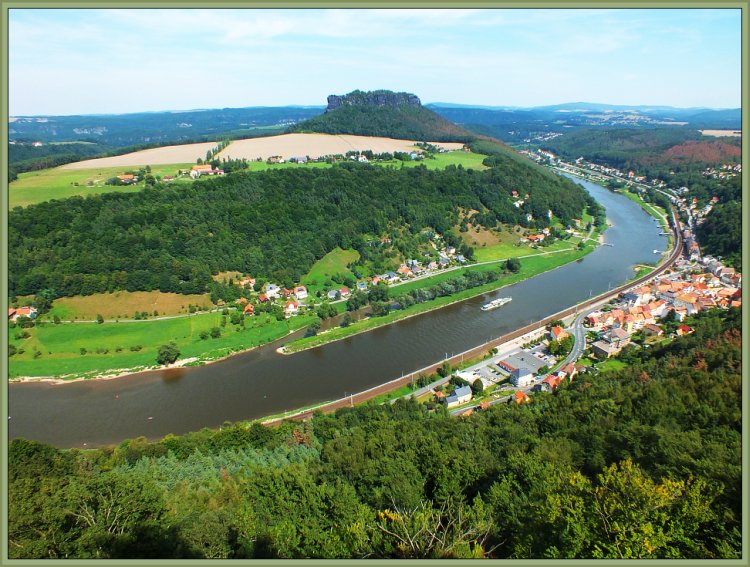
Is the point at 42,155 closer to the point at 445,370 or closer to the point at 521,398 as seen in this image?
the point at 445,370

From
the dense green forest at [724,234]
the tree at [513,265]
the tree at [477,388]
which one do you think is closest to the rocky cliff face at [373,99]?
the dense green forest at [724,234]

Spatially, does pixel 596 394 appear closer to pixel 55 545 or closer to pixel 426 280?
pixel 55 545

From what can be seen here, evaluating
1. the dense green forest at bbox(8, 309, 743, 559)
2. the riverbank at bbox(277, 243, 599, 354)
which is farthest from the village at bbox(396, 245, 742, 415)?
the riverbank at bbox(277, 243, 599, 354)

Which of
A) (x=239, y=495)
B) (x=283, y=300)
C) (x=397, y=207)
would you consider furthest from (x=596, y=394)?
(x=397, y=207)

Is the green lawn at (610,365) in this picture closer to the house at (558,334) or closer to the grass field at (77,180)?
the house at (558,334)

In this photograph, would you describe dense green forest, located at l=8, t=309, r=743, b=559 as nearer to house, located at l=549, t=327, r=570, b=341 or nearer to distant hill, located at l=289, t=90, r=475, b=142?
house, located at l=549, t=327, r=570, b=341

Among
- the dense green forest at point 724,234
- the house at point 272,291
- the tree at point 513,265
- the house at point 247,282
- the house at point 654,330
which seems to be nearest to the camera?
the house at point 654,330
